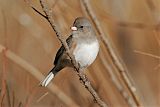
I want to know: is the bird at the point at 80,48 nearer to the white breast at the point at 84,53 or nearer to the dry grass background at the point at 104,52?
the white breast at the point at 84,53

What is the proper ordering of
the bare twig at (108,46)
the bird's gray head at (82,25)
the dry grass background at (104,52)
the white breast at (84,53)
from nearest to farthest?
the bare twig at (108,46), the white breast at (84,53), the bird's gray head at (82,25), the dry grass background at (104,52)

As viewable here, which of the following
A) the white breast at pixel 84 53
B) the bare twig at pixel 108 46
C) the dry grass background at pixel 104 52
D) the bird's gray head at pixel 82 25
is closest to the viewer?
the bare twig at pixel 108 46

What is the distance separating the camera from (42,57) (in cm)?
541

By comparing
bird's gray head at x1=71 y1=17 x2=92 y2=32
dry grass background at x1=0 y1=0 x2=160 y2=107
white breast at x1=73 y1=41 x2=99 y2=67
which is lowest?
dry grass background at x1=0 y1=0 x2=160 y2=107

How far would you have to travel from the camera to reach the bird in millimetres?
2928

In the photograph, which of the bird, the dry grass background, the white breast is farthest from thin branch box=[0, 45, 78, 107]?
the dry grass background

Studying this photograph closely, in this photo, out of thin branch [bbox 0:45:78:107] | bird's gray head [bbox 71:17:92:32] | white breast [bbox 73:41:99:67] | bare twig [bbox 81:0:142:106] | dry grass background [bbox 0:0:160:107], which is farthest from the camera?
dry grass background [bbox 0:0:160:107]

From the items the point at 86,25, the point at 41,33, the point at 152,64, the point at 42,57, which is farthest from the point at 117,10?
the point at 152,64

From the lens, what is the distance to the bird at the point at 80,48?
2928 mm

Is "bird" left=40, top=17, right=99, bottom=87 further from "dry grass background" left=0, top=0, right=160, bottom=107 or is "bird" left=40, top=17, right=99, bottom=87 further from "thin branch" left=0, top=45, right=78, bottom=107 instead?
"dry grass background" left=0, top=0, right=160, bottom=107

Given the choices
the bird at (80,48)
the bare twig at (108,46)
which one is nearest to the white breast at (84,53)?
the bird at (80,48)

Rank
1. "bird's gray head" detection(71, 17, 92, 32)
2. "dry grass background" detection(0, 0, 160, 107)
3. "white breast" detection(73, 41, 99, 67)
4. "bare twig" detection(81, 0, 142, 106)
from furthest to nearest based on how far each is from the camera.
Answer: "dry grass background" detection(0, 0, 160, 107) → "bird's gray head" detection(71, 17, 92, 32) → "white breast" detection(73, 41, 99, 67) → "bare twig" detection(81, 0, 142, 106)

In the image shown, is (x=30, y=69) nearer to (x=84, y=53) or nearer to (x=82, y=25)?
(x=84, y=53)

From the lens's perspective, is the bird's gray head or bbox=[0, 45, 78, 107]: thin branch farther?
the bird's gray head
